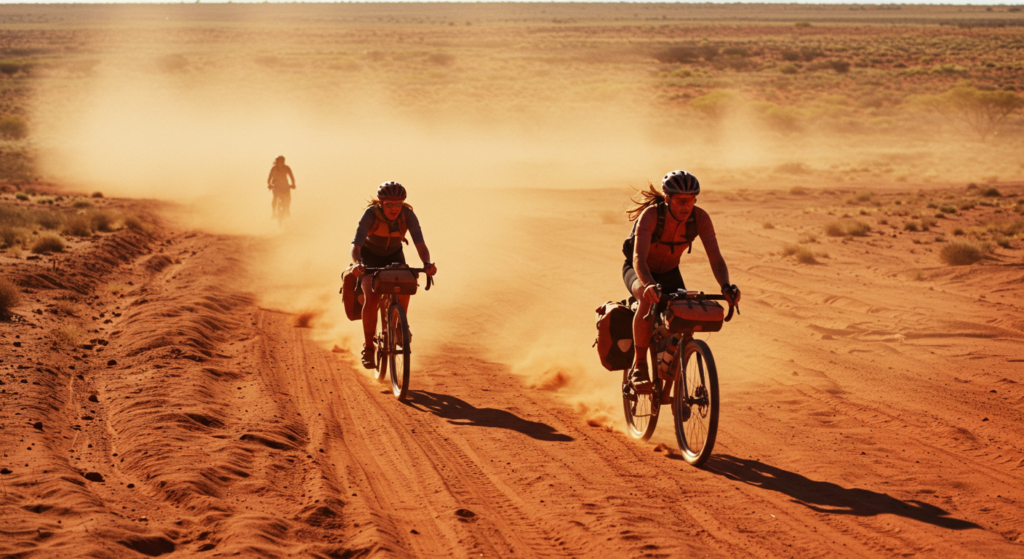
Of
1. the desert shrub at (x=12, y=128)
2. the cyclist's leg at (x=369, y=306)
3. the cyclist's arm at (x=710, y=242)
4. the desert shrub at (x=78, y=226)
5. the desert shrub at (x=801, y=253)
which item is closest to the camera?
the cyclist's arm at (x=710, y=242)

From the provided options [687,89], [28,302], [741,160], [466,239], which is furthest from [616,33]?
[28,302]

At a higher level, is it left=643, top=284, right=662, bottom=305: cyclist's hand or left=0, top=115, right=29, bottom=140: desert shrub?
left=0, top=115, right=29, bottom=140: desert shrub

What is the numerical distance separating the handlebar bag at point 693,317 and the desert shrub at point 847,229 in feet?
48.6

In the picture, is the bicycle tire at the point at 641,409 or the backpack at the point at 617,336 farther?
the backpack at the point at 617,336

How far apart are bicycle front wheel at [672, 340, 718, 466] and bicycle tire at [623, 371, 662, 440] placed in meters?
0.18

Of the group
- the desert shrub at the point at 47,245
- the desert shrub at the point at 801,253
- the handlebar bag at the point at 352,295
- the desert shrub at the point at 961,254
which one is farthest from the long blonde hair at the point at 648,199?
the desert shrub at the point at 47,245

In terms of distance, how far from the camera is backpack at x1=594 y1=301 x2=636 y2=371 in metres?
6.98

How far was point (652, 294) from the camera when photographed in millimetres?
6043

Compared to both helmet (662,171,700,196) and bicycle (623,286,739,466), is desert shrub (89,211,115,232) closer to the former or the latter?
bicycle (623,286,739,466)

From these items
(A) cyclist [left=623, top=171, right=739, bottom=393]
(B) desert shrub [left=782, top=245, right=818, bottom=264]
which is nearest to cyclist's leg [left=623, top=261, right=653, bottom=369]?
(A) cyclist [left=623, top=171, right=739, bottom=393]

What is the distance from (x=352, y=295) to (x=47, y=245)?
361 inches

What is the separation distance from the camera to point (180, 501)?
541 centimetres

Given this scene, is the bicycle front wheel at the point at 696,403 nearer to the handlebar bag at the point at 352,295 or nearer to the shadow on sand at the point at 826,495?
the shadow on sand at the point at 826,495

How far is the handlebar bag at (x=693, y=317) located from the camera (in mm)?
6094
